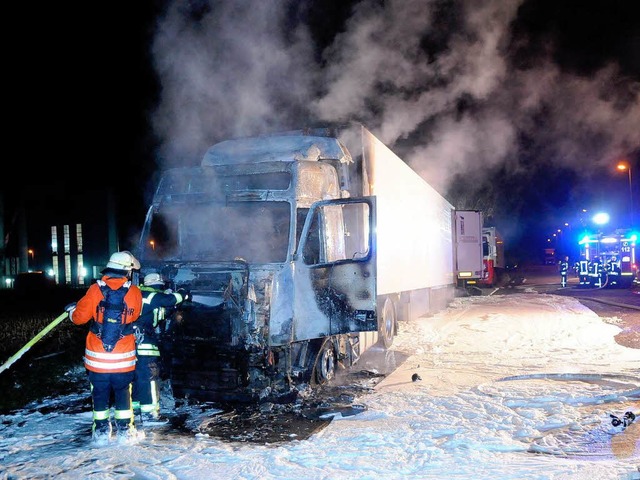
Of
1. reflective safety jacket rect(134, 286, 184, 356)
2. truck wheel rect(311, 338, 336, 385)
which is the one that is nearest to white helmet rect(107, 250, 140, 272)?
reflective safety jacket rect(134, 286, 184, 356)

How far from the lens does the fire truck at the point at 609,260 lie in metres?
24.4

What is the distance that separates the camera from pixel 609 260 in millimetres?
25266

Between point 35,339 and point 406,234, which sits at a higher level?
point 406,234

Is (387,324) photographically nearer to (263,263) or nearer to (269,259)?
(269,259)

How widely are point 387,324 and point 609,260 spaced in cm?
1939

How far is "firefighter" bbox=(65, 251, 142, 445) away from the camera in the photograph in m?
5.18

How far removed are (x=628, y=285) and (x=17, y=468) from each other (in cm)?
2594

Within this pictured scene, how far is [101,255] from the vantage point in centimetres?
3631

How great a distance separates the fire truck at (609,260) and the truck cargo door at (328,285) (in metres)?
21.6

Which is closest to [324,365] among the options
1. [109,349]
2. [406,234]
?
[109,349]

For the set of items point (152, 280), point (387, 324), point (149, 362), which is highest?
point (152, 280)

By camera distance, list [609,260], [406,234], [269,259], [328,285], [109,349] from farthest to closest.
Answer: [609,260] < [406,234] < [269,259] < [328,285] < [109,349]

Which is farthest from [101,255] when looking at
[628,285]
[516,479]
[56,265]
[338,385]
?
[516,479]

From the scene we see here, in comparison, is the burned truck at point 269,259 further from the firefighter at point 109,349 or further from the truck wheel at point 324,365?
the firefighter at point 109,349
